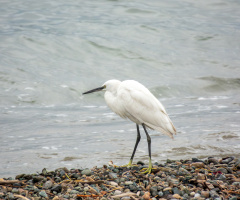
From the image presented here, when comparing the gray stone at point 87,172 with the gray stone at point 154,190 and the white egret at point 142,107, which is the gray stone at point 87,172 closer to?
the white egret at point 142,107

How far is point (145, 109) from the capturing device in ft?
17.4

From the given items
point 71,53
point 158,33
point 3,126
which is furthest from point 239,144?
point 158,33

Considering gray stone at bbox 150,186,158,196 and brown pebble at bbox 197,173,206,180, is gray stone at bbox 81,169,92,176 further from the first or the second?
brown pebble at bbox 197,173,206,180

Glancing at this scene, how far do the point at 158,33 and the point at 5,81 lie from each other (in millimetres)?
6681

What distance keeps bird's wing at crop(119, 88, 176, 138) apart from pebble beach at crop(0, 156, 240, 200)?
585 millimetres

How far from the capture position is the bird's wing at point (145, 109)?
5.29 m

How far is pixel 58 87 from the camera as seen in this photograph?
10250 millimetres

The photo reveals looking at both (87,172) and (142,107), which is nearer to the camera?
(87,172)

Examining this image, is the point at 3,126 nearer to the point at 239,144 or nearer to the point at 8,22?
the point at 239,144

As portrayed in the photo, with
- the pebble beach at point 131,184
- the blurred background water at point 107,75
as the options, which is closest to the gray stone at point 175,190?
the pebble beach at point 131,184

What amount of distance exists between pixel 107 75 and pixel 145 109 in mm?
6286

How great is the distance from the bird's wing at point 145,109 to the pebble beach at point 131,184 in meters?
0.59

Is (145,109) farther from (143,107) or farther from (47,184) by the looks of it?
(47,184)

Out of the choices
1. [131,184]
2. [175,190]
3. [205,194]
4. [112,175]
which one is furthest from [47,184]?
[205,194]
